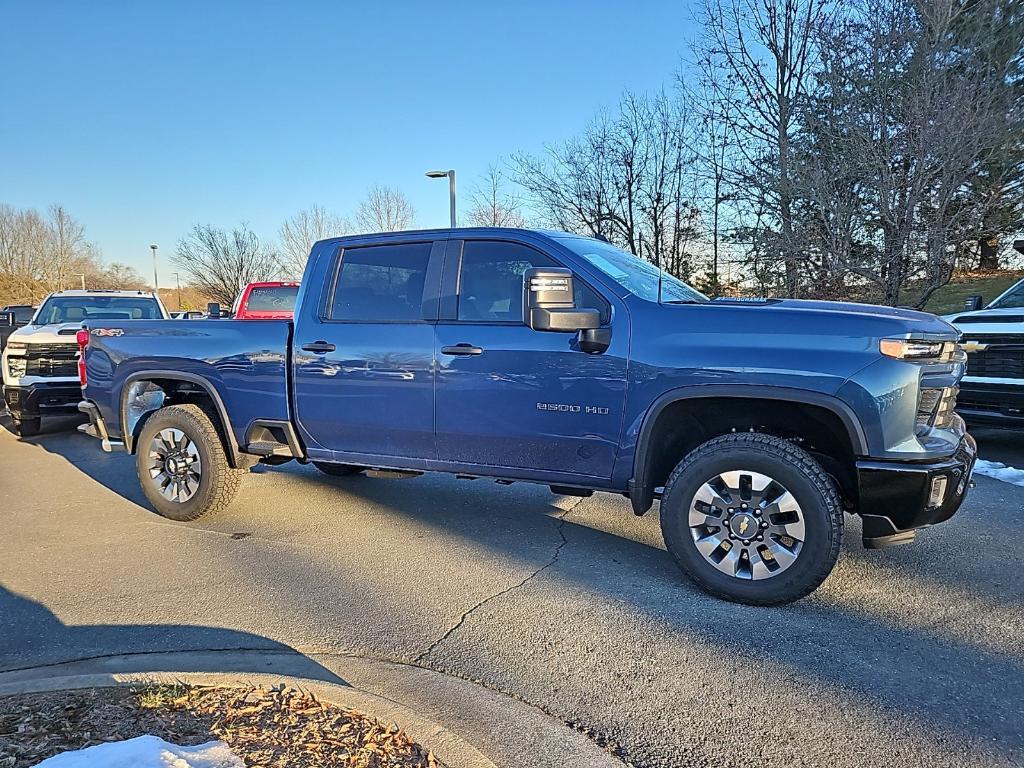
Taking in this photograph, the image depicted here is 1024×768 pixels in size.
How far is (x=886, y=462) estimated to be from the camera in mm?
3312

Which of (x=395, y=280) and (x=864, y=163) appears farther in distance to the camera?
(x=864, y=163)

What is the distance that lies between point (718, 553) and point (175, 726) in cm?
259

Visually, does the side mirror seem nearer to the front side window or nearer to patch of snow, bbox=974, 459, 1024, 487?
the front side window

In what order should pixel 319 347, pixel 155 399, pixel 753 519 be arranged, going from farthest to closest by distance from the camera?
pixel 155 399 < pixel 319 347 < pixel 753 519

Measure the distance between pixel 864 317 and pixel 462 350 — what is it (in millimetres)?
2173

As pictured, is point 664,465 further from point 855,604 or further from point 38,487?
point 38,487

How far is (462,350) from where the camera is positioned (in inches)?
163

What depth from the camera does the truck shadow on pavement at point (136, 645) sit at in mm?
2977

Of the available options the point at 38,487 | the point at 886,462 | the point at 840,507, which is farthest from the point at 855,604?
the point at 38,487

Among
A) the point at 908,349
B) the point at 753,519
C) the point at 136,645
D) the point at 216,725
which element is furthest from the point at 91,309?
the point at 908,349

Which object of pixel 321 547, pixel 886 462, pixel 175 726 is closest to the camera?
pixel 175 726

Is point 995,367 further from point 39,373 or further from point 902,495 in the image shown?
point 39,373

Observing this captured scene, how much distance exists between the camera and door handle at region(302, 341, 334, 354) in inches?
181

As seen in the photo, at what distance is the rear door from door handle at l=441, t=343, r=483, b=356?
0.13 m
